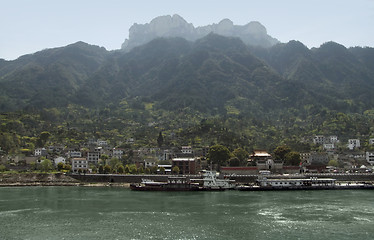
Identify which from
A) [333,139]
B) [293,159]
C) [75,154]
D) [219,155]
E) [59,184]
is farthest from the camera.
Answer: [333,139]

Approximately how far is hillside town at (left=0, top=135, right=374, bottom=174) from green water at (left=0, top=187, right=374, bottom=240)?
30.4m

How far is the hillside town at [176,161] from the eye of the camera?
116938 mm

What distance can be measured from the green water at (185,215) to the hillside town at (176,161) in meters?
30.4

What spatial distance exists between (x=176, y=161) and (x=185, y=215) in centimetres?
5807

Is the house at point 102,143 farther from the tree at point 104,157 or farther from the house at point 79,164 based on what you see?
the house at point 79,164

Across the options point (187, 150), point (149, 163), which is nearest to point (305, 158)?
point (187, 150)

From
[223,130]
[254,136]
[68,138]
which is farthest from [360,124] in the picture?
[68,138]

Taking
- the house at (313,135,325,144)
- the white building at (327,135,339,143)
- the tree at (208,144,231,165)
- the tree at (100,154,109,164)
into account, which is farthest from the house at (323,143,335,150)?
the tree at (100,154,109,164)

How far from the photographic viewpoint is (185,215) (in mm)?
60562

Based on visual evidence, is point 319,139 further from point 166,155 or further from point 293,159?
point 166,155

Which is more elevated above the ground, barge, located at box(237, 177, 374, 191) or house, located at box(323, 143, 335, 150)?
house, located at box(323, 143, 335, 150)

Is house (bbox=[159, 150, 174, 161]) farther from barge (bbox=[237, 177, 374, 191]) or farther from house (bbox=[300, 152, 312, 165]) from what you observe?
house (bbox=[300, 152, 312, 165])

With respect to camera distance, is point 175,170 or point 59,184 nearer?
point 59,184

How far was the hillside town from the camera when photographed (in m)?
117
